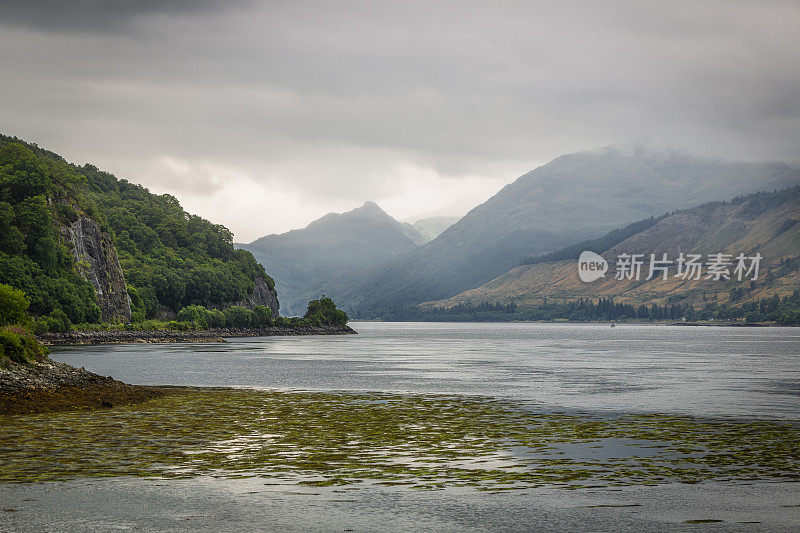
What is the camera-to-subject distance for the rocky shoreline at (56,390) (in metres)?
42.7

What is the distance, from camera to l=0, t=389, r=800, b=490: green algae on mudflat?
24703 millimetres

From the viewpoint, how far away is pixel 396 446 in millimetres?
30797

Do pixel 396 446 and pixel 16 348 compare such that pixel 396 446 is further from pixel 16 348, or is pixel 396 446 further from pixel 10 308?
pixel 10 308

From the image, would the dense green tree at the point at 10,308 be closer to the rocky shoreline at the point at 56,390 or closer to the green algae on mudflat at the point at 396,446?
the rocky shoreline at the point at 56,390

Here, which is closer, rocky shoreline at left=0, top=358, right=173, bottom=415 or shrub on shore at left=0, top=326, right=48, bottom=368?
rocky shoreline at left=0, top=358, right=173, bottom=415

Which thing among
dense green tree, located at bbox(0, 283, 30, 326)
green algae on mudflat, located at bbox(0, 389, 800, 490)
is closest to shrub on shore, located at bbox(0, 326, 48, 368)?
dense green tree, located at bbox(0, 283, 30, 326)

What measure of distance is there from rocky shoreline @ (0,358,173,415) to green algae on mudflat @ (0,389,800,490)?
123 inches

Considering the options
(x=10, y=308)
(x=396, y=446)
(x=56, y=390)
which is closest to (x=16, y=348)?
(x=56, y=390)

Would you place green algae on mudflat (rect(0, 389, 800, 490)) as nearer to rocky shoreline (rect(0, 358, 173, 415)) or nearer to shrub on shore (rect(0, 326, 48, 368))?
rocky shoreline (rect(0, 358, 173, 415))

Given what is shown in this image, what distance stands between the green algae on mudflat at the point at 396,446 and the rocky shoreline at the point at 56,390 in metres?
3.13

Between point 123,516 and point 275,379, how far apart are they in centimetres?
5447

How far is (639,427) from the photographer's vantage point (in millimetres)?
37062

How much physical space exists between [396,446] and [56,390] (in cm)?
2792

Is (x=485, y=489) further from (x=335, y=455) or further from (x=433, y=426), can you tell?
(x=433, y=426)
